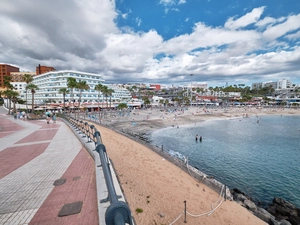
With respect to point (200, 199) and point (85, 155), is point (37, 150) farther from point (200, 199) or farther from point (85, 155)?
point (200, 199)

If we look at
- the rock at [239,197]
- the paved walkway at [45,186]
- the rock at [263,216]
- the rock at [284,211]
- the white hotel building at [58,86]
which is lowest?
the rock at [284,211]

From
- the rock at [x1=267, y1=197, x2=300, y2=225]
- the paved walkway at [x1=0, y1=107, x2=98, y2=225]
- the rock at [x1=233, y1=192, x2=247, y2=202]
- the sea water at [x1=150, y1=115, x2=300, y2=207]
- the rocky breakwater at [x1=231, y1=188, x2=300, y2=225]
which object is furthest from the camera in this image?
the sea water at [x1=150, y1=115, x2=300, y2=207]

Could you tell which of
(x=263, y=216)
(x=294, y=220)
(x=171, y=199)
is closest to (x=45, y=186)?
(x=171, y=199)

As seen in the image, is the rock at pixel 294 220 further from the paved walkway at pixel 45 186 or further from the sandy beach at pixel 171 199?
the paved walkway at pixel 45 186

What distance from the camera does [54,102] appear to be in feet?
210

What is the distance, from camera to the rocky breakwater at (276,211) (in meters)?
9.08

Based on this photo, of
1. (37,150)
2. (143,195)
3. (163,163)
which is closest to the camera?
(143,195)

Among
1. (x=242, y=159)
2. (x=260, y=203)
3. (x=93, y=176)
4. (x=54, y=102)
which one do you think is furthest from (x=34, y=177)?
(x=54, y=102)

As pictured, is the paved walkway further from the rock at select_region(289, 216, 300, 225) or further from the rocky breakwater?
the rock at select_region(289, 216, 300, 225)

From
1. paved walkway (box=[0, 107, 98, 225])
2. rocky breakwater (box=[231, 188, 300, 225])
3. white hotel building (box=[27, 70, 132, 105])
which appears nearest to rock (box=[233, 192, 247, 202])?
rocky breakwater (box=[231, 188, 300, 225])

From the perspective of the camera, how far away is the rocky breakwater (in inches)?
357

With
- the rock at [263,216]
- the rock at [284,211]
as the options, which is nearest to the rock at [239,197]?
the rock at [263,216]

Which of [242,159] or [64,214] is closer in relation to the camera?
[64,214]

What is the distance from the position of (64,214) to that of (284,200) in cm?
1447
